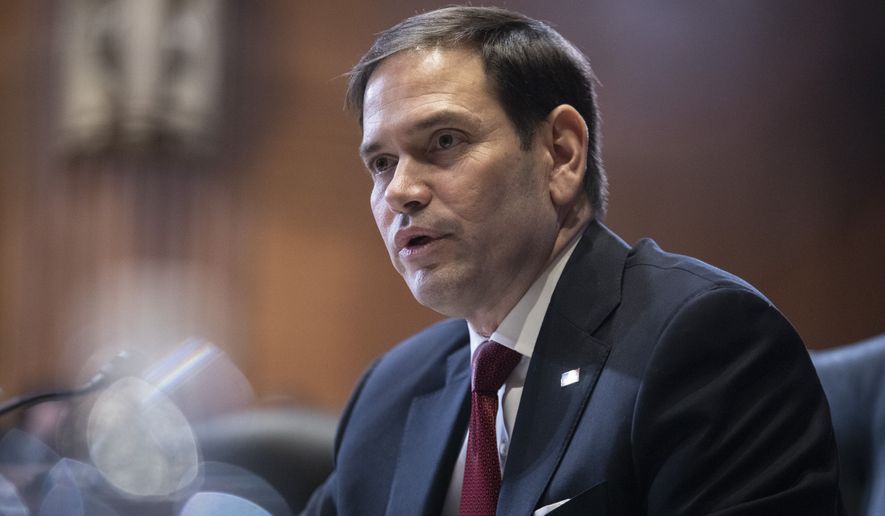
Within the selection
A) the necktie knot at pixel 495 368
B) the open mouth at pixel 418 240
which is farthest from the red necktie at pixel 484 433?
the open mouth at pixel 418 240

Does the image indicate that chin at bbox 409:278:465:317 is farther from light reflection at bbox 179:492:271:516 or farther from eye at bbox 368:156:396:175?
light reflection at bbox 179:492:271:516

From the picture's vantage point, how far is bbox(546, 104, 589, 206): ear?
169 cm

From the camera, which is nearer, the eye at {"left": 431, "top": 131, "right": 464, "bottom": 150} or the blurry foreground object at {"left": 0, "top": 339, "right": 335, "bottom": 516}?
the eye at {"left": 431, "top": 131, "right": 464, "bottom": 150}

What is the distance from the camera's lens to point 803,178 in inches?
190

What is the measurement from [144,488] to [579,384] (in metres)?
1.06

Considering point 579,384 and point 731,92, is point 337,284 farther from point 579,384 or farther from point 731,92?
point 579,384

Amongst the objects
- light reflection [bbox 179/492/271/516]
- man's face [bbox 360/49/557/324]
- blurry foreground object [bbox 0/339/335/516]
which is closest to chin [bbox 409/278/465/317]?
man's face [bbox 360/49/557/324]

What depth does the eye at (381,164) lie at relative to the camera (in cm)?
170

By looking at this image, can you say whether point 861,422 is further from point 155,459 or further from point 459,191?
point 155,459


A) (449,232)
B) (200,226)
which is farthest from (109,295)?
(449,232)

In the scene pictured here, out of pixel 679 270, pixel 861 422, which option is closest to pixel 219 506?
pixel 679 270

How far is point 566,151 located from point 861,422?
0.68 m

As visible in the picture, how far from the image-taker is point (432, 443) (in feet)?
5.69

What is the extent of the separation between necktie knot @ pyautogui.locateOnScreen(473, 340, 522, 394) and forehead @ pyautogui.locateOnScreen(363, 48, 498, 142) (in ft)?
1.31
